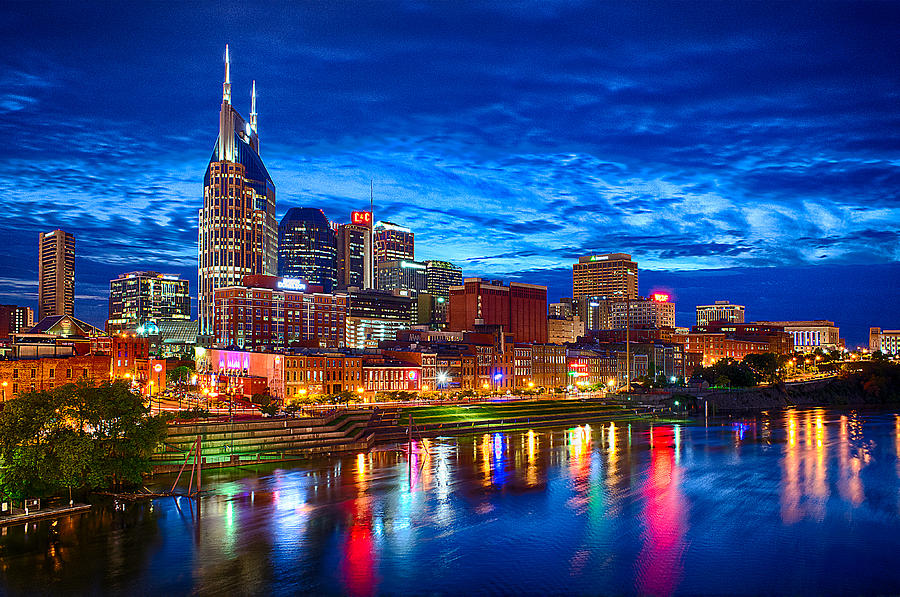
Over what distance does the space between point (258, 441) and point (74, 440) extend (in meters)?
28.3

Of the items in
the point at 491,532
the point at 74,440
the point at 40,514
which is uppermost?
the point at 74,440

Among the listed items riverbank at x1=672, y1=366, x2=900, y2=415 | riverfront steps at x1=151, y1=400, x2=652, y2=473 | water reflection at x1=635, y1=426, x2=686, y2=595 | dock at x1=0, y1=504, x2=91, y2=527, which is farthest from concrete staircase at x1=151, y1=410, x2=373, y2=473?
riverbank at x1=672, y1=366, x2=900, y2=415

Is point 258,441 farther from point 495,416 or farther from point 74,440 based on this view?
point 495,416

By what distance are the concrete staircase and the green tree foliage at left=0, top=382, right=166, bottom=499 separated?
9982 millimetres

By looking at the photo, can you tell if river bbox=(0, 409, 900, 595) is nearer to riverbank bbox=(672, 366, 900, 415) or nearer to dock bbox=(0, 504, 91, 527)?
dock bbox=(0, 504, 91, 527)

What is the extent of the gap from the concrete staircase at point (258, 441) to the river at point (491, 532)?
157 inches

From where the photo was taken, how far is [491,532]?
55969 mm

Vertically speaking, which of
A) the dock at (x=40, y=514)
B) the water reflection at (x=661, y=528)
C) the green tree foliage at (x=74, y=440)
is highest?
the green tree foliage at (x=74, y=440)

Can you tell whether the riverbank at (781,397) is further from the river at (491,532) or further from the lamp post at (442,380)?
the river at (491,532)

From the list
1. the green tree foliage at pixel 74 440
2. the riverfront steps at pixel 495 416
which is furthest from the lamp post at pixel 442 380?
the green tree foliage at pixel 74 440

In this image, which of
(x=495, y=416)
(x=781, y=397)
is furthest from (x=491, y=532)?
(x=781, y=397)

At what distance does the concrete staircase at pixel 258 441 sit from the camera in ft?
263

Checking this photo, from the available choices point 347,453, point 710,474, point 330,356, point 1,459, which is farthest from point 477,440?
point 1,459

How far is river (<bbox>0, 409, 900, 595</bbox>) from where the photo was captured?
44.8 meters
